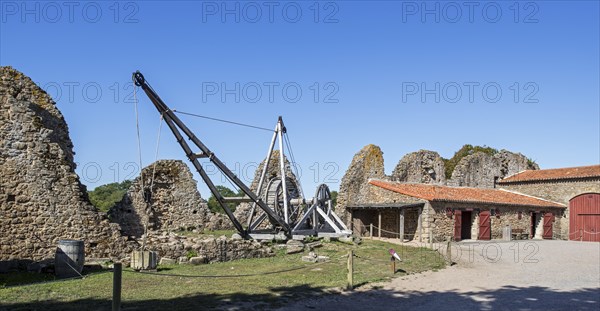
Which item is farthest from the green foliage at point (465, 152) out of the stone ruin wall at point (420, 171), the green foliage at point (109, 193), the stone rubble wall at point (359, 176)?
the green foliage at point (109, 193)

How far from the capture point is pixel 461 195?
2780 cm

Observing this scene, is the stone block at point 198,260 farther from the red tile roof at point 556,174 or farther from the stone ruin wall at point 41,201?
the red tile roof at point 556,174

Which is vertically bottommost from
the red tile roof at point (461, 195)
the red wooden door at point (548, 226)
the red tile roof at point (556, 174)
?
the red wooden door at point (548, 226)

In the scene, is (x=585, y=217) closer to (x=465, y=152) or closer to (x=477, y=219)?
(x=477, y=219)

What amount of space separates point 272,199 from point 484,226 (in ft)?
43.1

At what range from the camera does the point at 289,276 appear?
41.3ft

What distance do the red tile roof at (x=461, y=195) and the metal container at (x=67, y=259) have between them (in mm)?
17029

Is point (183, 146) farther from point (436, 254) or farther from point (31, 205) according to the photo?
point (436, 254)

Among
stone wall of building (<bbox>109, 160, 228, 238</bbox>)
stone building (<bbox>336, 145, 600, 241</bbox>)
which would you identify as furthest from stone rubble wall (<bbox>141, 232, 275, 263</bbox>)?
stone building (<bbox>336, 145, 600, 241</bbox>)

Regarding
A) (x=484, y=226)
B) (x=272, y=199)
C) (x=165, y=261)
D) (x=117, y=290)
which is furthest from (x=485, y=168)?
(x=117, y=290)

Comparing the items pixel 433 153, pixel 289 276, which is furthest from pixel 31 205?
pixel 433 153

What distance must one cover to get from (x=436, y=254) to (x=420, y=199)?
666 cm

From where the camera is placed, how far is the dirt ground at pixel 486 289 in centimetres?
981

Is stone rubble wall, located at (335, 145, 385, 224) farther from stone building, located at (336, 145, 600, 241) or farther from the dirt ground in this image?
the dirt ground
